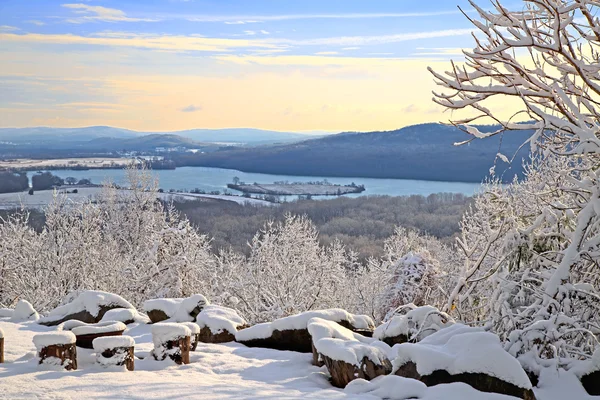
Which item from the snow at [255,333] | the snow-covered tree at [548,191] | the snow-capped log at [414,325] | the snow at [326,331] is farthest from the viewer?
the snow at [255,333]

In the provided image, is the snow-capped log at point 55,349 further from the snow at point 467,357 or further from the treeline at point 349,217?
the treeline at point 349,217

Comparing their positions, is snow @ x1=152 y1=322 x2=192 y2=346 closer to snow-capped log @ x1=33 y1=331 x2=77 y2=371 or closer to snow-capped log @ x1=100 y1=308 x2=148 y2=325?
snow-capped log @ x1=33 y1=331 x2=77 y2=371

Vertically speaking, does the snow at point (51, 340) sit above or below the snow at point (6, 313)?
above

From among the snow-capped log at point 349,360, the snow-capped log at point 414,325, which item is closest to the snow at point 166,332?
the snow-capped log at point 349,360

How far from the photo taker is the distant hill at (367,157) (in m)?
Answer: 108

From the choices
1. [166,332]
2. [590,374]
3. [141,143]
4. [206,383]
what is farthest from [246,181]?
[590,374]

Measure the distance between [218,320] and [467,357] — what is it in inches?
194

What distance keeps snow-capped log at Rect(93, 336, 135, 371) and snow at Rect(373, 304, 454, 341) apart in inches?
160

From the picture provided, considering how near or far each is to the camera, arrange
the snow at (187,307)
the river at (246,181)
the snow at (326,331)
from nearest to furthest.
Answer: the snow at (326,331)
the snow at (187,307)
the river at (246,181)

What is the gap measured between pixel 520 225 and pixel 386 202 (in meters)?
74.3

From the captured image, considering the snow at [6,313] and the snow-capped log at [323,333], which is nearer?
the snow-capped log at [323,333]

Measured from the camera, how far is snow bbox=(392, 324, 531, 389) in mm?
6973

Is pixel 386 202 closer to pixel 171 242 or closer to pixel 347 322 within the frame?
pixel 171 242

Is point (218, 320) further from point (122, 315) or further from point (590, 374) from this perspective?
point (590, 374)
